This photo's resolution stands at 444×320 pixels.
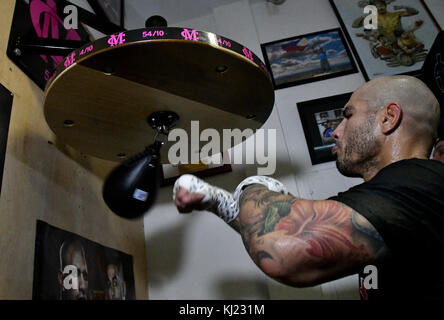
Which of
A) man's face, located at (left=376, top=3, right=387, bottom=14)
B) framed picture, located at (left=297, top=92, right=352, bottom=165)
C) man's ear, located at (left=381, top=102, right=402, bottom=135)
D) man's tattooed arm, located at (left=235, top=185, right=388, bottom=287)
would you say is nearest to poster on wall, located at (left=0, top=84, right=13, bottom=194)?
man's tattooed arm, located at (left=235, top=185, right=388, bottom=287)

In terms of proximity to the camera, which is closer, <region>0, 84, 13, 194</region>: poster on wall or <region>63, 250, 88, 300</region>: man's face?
<region>0, 84, 13, 194</region>: poster on wall

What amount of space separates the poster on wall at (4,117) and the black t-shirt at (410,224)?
70 cm

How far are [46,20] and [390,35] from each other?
4.85ft

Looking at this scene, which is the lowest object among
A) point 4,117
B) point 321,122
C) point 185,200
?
point 185,200

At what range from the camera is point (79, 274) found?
89 cm

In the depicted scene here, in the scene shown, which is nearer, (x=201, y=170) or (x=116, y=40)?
(x=116, y=40)

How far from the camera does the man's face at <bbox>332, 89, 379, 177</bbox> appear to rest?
756 mm

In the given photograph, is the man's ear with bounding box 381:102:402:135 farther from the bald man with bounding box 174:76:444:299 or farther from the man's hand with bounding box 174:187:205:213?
the man's hand with bounding box 174:187:205:213

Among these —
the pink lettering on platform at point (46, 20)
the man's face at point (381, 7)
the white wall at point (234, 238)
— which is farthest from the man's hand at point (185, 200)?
the man's face at point (381, 7)

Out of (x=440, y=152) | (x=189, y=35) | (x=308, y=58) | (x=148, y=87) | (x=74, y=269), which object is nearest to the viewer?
(x=189, y=35)

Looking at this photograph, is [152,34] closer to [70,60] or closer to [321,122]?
[70,60]

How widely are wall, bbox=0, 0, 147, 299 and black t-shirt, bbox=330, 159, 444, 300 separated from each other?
673mm

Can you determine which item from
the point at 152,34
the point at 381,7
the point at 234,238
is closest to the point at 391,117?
the point at 152,34

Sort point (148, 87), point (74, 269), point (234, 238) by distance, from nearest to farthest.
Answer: point (148, 87) → point (74, 269) → point (234, 238)
